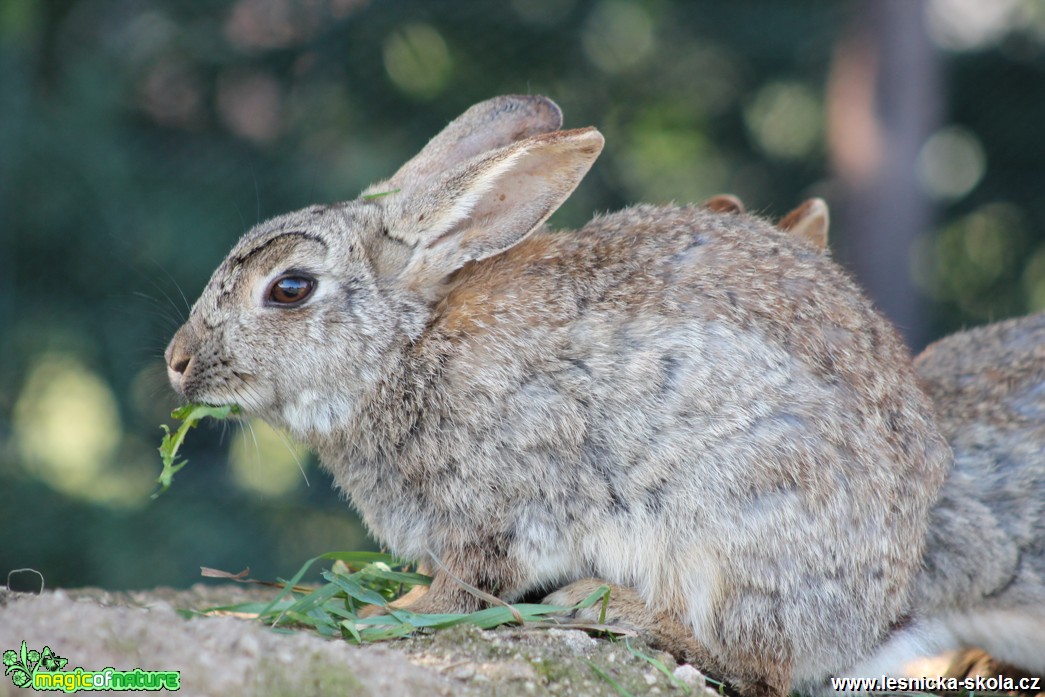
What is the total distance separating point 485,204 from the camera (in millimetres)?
3600

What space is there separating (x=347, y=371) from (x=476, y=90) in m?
2.95

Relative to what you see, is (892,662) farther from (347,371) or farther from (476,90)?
(476,90)

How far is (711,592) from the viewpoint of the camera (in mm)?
3172

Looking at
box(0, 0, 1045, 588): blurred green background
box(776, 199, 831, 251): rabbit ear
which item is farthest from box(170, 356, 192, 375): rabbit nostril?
box(776, 199, 831, 251): rabbit ear

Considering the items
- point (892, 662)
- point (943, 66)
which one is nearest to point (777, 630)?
point (892, 662)

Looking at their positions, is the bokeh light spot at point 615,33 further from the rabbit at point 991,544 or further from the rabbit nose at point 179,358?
the rabbit nose at point 179,358

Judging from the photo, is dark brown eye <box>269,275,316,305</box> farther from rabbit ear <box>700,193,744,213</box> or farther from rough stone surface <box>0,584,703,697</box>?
rabbit ear <box>700,193,744,213</box>

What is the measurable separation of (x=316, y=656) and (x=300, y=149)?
370cm

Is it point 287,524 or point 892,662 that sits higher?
point 287,524

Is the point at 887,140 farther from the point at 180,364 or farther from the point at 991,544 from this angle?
the point at 180,364

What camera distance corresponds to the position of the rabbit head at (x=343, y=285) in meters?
3.46

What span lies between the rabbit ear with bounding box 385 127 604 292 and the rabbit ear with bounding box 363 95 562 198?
16.9 inches

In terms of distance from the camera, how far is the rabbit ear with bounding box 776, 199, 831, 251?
14.4ft

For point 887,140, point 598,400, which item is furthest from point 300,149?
point 598,400
